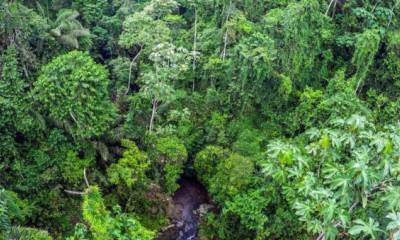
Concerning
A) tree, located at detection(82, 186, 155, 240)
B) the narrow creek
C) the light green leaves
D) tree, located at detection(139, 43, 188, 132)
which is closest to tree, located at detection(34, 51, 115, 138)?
tree, located at detection(139, 43, 188, 132)

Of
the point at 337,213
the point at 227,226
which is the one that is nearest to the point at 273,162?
the point at 337,213

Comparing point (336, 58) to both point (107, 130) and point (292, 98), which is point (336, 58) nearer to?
point (292, 98)

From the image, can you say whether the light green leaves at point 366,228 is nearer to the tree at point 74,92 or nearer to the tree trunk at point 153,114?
the tree at point 74,92

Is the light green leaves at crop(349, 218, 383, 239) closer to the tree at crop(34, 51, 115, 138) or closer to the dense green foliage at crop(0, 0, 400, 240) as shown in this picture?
the dense green foliage at crop(0, 0, 400, 240)

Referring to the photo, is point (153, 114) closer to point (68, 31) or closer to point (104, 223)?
point (68, 31)

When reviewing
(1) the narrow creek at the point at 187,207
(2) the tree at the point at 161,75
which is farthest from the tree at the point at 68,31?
(1) the narrow creek at the point at 187,207

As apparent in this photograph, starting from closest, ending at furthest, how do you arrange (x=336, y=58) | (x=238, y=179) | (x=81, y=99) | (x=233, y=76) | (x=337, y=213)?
1. (x=337, y=213)
2. (x=81, y=99)
3. (x=238, y=179)
4. (x=233, y=76)
5. (x=336, y=58)
